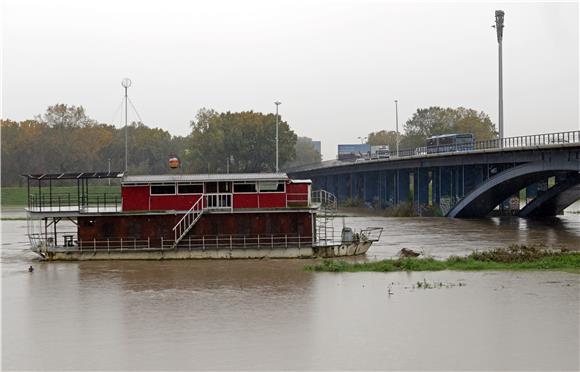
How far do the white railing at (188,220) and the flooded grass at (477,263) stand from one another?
24.4 feet

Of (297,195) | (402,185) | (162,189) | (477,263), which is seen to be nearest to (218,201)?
(162,189)

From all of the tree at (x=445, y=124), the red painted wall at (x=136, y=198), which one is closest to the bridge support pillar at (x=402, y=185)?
the red painted wall at (x=136, y=198)

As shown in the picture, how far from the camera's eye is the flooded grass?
134 ft

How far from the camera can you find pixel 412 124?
197 metres

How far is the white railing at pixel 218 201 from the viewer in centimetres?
4512

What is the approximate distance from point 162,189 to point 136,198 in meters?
1.54

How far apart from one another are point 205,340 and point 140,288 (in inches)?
451

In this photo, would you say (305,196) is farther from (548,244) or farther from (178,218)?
(548,244)

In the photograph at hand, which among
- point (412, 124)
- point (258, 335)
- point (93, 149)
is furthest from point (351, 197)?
point (258, 335)

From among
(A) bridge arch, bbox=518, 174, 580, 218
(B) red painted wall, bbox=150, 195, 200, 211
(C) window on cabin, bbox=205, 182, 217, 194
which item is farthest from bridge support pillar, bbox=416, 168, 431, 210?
(B) red painted wall, bbox=150, 195, 200, 211

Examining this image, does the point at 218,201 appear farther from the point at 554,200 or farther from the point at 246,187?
the point at 554,200

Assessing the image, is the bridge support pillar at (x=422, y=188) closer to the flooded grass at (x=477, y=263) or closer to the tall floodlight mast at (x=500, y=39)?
the tall floodlight mast at (x=500, y=39)

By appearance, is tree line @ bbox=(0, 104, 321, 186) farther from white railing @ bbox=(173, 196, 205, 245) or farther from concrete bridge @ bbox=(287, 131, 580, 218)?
white railing @ bbox=(173, 196, 205, 245)

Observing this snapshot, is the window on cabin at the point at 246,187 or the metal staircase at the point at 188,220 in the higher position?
the window on cabin at the point at 246,187
